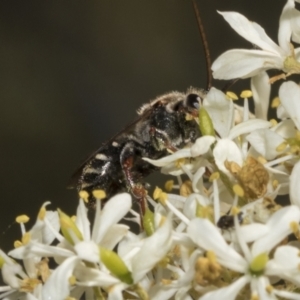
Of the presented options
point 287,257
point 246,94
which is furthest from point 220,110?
point 287,257

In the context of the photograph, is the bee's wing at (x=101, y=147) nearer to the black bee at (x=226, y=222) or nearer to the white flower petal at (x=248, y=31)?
the white flower petal at (x=248, y=31)

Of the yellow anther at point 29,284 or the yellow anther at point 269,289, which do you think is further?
the yellow anther at point 29,284

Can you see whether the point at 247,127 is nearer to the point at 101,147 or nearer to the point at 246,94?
the point at 246,94

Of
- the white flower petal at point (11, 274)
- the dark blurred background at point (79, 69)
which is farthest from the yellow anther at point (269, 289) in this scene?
the dark blurred background at point (79, 69)

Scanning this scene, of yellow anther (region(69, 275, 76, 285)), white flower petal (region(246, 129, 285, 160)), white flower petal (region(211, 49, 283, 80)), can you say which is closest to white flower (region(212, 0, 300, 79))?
white flower petal (region(211, 49, 283, 80))

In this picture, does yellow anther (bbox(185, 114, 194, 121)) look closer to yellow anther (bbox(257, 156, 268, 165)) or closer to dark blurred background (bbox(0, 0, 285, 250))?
yellow anther (bbox(257, 156, 268, 165))

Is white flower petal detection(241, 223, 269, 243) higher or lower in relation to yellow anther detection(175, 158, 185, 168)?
lower
